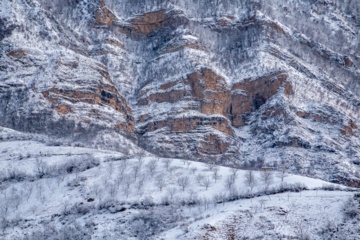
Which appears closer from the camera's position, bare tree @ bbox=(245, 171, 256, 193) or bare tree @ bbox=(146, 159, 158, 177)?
bare tree @ bbox=(245, 171, 256, 193)

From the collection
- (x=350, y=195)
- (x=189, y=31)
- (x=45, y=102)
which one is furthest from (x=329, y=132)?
(x=350, y=195)

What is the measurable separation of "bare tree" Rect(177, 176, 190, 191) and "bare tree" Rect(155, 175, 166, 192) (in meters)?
1.13

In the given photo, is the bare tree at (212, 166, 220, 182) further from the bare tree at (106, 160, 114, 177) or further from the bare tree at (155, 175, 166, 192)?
the bare tree at (106, 160, 114, 177)

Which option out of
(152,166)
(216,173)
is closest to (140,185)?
(152,166)

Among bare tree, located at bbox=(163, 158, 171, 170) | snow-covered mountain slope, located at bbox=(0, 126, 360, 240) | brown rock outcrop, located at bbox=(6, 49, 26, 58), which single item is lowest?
snow-covered mountain slope, located at bbox=(0, 126, 360, 240)

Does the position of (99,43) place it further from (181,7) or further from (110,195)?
(110,195)

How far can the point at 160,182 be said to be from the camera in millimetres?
46594

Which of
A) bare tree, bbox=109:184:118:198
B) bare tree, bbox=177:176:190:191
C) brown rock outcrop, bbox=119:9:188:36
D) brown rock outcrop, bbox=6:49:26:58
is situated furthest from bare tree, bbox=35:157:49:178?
brown rock outcrop, bbox=119:9:188:36

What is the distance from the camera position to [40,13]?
10825 centimetres

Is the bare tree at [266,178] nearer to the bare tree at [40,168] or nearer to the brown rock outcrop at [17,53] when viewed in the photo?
the bare tree at [40,168]

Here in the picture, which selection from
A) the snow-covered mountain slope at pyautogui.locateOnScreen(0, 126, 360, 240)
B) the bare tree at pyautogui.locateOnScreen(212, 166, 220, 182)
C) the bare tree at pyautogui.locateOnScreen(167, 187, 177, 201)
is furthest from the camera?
the bare tree at pyautogui.locateOnScreen(212, 166, 220, 182)

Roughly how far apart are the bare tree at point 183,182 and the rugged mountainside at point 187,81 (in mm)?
35640

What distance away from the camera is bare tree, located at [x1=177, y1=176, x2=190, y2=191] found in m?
45.8

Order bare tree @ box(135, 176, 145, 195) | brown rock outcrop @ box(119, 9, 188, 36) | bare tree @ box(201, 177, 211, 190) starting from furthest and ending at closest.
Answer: brown rock outcrop @ box(119, 9, 188, 36), bare tree @ box(201, 177, 211, 190), bare tree @ box(135, 176, 145, 195)
